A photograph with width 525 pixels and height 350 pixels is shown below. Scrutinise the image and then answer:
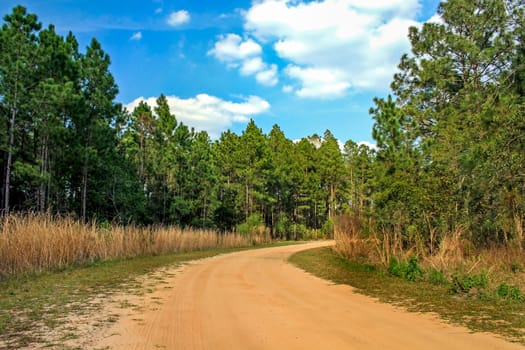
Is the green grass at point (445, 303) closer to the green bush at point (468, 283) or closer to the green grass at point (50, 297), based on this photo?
the green bush at point (468, 283)

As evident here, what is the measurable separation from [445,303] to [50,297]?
→ 298 inches

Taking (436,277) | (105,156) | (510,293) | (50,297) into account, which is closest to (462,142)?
(436,277)

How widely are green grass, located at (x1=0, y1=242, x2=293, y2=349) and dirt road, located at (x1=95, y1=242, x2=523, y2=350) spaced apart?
0.87 meters

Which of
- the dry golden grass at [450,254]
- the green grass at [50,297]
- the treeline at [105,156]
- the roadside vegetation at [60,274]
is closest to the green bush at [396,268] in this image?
the dry golden grass at [450,254]

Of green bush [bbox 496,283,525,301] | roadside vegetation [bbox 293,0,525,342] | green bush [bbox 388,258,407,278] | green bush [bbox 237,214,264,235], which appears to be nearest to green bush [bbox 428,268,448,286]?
roadside vegetation [bbox 293,0,525,342]

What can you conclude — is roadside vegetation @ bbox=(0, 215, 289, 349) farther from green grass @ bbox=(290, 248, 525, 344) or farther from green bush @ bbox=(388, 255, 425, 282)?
green bush @ bbox=(388, 255, 425, 282)

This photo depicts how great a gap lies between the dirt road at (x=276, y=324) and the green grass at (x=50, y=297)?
873mm

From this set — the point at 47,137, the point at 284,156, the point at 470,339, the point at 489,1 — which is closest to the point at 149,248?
the point at 47,137

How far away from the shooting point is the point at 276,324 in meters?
5.75

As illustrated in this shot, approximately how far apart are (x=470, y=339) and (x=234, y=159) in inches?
1615

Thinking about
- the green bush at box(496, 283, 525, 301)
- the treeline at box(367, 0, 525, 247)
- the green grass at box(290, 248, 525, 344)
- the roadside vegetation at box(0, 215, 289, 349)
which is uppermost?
the treeline at box(367, 0, 525, 247)

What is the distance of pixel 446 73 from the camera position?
2020 centimetres

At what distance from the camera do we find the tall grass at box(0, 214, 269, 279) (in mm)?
11055

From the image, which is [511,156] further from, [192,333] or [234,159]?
[234,159]
